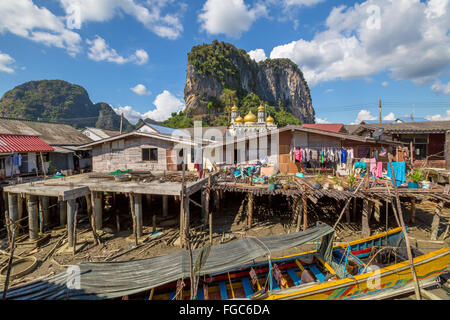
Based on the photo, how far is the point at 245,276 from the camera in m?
7.65

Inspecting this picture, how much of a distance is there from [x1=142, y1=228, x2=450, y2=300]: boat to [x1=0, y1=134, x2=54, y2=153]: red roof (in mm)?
17276

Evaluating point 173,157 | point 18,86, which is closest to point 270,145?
point 173,157

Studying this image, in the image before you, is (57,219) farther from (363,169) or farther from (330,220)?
(363,169)

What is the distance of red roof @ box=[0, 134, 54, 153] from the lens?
51.6 ft

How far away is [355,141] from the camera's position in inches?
632

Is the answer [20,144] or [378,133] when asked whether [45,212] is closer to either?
[20,144]

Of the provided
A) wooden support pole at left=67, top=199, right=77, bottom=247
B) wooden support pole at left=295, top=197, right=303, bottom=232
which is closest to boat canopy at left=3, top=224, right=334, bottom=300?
wooden support pole at left=295, top=197, right=303, bottom=232

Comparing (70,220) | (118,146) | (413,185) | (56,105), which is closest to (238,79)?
(118,146)

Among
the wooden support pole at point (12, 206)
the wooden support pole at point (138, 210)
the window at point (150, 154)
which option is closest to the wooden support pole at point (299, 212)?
the wooden support pole at point (138, 210)

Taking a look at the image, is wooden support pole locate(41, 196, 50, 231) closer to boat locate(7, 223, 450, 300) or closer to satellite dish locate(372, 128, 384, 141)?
boat locate(7, 223, 450, 300)

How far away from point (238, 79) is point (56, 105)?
75253mm

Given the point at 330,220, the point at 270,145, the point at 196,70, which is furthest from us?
the point at 196,70
